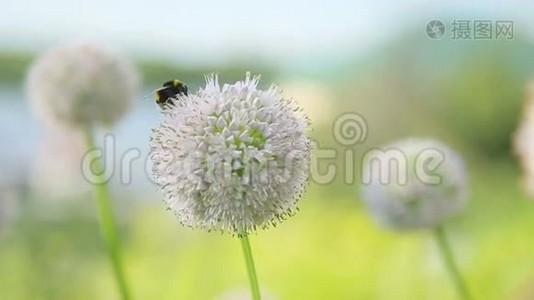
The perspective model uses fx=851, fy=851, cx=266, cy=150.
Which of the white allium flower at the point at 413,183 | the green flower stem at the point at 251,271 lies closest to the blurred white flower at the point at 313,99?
the white allium flower at the point at 413,183

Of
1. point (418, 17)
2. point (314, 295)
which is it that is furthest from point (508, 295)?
point (418, 17)

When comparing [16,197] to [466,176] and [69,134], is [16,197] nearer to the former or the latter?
[69,134]

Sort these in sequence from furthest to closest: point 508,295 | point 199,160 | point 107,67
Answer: point 508,295 → point 107,67 → point 199,160

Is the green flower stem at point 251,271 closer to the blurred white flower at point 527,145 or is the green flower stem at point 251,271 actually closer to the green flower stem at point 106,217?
the green flower stem at point 106,217

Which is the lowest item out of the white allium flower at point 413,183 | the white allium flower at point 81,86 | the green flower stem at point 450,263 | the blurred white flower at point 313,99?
the green flower stem at point 450,263

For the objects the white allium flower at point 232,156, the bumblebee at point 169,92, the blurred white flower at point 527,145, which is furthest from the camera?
the blurred white flower at point 527,145

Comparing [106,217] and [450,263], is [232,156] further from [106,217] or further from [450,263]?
[450,263]
